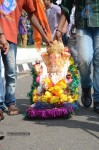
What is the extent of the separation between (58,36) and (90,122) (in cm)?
129

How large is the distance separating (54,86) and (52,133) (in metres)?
1.10

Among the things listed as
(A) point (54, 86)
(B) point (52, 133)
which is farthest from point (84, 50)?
(B) point (52, 133)

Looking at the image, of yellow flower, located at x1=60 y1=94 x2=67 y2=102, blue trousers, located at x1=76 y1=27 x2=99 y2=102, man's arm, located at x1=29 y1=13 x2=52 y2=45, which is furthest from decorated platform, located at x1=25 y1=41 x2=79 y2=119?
blue trousers, located at x1=76 y1=27 x2=99 y2=102

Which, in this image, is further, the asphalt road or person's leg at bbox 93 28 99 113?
person's leg at bbox 93 28 99 113

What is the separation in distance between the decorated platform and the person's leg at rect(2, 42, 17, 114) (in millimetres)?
296

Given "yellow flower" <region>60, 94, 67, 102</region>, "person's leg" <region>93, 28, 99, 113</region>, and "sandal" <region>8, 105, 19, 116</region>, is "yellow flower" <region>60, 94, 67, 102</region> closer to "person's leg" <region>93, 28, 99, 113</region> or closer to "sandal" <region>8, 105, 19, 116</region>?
"person's leg" <region>93, 28, 99, 113</region>

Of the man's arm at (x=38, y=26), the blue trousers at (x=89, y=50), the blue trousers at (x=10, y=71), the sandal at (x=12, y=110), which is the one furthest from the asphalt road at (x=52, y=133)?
the man's arm at (x=38, y=26)

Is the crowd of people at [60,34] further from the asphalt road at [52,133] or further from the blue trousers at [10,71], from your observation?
the asphalt road at [52,133]

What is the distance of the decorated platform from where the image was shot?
241 inches

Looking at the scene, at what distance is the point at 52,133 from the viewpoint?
5379 mm

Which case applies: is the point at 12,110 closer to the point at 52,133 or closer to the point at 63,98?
the point at 63,98

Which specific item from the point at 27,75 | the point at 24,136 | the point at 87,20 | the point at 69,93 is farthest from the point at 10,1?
the point at 27,75

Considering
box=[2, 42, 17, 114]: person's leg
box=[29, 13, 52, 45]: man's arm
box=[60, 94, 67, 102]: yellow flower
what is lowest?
box=[60, 94, 67, 102]: yellow flower

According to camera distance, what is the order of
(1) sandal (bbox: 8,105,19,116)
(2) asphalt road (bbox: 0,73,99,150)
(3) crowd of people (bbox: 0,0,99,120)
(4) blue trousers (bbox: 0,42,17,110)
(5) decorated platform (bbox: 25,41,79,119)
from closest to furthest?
(2) asphalt road (bbox: 0,73,99,150) → (5) decorated platform (bbox: 25,41,79,119) → (3) crowd of people (bbox: 0,0,99,120) → (4) blue trousers (bbox: 0,42,17,110) → (1) sandal (bbox: 8,105,19,116)
